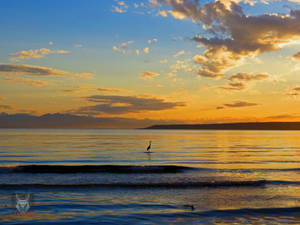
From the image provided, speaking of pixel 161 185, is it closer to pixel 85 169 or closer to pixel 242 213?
pixel 242 213

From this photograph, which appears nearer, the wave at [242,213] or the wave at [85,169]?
the wave at [242,213]

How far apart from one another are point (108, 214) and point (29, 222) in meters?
3.33

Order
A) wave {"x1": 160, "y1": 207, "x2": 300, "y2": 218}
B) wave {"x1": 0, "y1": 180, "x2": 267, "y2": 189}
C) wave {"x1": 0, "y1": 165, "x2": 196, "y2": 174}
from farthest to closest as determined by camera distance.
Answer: wave {"x1": 0, "y1": 165, "x2": 196, "y2": 174}, wave {"x1": 0, "y1": 180, "x2": 267, "y2": 189}, wave {"x1": 160, "y1": 207, "x2": 300, "y2": 218}

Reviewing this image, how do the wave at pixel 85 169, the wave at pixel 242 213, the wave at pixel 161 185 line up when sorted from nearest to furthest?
the wave at pixel 242 213 → the wave at pixel 161 185 → the wave at pixel 85 169

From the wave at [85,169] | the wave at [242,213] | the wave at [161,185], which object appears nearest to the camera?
the wave at [242,213]

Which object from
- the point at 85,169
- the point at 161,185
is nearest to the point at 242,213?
the point at 161,185

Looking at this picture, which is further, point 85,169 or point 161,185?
point 85,169

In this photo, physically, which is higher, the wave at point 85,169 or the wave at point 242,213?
the wave at point 85,169

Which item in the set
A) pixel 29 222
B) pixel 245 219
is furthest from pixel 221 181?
pixel 29 222

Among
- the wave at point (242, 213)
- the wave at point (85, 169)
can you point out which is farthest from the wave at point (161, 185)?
the wave at point (85, 169)

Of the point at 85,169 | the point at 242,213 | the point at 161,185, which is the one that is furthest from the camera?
the point at 85,169

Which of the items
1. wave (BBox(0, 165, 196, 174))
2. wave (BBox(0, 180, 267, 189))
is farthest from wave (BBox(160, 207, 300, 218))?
wave (BBox(0, 165, 196, 174))

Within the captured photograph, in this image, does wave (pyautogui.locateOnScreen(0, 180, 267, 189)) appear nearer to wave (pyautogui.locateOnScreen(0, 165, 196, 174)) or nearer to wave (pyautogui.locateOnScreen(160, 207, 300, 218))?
wave (pyautogui.locateOnScreen(160, 207, 300, 218))

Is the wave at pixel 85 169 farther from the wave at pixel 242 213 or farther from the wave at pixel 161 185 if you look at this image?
the wave at pixel 242 213
